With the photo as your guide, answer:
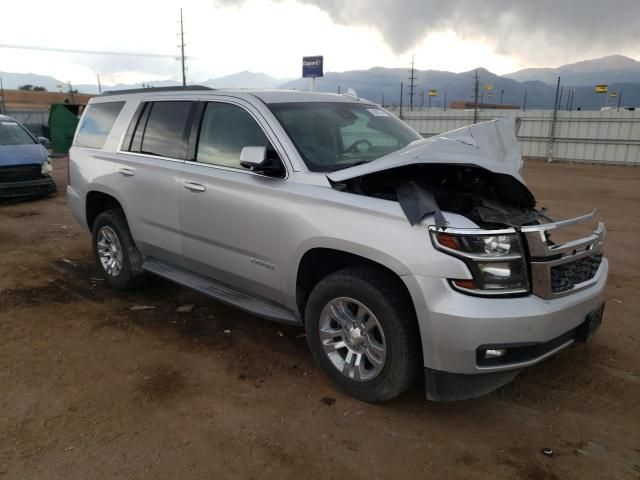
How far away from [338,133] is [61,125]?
66.7 ft

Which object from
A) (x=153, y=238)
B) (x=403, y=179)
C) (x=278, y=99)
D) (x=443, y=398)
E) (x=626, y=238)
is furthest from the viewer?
(x=626, y=238)

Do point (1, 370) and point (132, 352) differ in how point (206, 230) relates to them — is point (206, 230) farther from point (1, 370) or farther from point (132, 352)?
point (1, 370)

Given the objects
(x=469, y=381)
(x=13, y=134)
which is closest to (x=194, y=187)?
(x=469, y=381)

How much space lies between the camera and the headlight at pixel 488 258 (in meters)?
2.66

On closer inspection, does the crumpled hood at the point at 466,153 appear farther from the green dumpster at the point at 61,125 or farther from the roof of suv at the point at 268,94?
the green dumpster at the point at 61,125

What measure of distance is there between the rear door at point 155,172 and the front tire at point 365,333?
1656 mm

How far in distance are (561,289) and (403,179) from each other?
1173 millimetres

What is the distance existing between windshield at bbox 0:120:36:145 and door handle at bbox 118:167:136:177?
7.45 metres

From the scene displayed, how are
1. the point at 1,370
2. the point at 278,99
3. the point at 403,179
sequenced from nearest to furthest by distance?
the point at 403,179, the point at 1,370, the point at 278,99

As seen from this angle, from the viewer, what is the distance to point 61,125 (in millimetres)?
20672

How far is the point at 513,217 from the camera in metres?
3.01

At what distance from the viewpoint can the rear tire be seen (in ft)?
16.1

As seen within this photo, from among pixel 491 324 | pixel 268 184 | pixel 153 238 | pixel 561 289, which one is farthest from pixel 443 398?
pixel 153 238

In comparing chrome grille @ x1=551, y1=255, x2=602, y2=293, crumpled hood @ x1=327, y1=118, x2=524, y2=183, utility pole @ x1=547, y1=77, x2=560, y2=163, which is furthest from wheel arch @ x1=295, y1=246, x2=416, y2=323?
utility pole @ x1=547, y1=77, x2=560, y2=163
